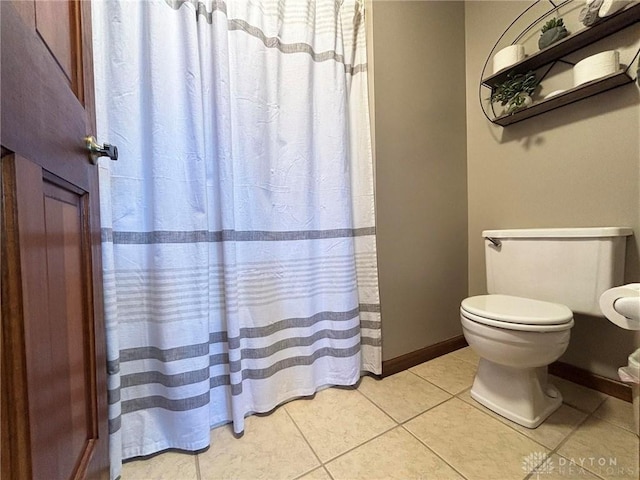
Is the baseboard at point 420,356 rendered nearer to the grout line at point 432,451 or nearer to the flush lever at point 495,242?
the grout line at point 432,451

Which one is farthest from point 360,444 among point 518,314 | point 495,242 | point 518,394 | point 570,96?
point 570,96

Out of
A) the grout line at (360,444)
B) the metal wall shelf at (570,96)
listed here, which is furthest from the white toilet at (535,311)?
the metal wall shelf at (570,96)

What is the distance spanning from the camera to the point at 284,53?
1086 millimetres

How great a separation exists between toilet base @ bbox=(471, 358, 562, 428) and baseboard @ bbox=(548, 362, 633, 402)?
0.77 ft

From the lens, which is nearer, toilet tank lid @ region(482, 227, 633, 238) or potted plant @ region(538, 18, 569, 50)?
toilet tank lid @ region(482, 227, 633, 238)

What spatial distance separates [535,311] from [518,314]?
0.08 m

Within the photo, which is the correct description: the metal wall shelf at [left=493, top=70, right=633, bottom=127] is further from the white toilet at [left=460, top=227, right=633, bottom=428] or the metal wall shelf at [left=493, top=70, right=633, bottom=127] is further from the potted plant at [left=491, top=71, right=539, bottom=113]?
the white toilet at [left=460, top=227, right=633, bottom=428]

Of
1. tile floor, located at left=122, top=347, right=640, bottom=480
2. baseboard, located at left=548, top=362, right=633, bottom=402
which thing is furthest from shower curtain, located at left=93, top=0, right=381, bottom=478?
baseboard, located at left=548, top=362, right=633, bottom=402

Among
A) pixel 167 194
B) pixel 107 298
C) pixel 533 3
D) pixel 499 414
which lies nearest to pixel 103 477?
pixel 107 298

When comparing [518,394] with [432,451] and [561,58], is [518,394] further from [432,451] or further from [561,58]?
[561,58]

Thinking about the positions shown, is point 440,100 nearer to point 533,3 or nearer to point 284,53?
point 533,3

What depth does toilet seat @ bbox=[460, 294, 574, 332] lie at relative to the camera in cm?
84

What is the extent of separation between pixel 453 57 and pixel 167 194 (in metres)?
1.71

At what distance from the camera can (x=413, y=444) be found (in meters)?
0.87
